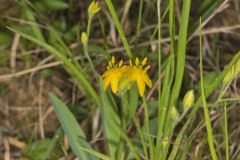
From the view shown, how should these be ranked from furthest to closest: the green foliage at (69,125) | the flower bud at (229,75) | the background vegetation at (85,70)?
the background vegetation at (85,70) < the green foliage at (69,125) < the flower bud at (229,75)

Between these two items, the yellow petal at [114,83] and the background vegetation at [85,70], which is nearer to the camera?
the yellow petal at [114,83]

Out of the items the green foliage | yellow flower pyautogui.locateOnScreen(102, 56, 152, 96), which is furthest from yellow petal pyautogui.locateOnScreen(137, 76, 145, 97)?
the green foliage

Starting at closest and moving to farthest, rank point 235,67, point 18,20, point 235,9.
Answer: point 235,67 < point 18,20 < point 235,9

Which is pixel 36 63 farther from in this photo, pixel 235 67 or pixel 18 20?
pixel 235 67

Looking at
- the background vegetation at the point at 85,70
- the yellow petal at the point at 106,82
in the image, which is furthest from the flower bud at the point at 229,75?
the background vegetation at the point at 85,70

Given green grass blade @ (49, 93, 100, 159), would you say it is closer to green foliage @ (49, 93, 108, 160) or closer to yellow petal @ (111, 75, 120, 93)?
green foliage @ (49, 93, 108, 160)

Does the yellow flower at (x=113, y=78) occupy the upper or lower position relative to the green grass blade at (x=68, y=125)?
upper

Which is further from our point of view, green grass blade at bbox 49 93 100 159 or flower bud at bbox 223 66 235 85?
green grass blade at bbox 49 93 100 159

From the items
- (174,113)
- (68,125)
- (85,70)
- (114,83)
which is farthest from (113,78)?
(85,70)

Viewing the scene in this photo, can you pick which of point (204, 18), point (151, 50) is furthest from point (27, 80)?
point (204, 18)

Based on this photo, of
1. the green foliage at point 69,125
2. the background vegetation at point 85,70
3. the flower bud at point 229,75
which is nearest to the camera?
the flower bud at point 229,75

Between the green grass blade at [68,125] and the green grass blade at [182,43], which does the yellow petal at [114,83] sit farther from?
the green grass blade at [68,125]
